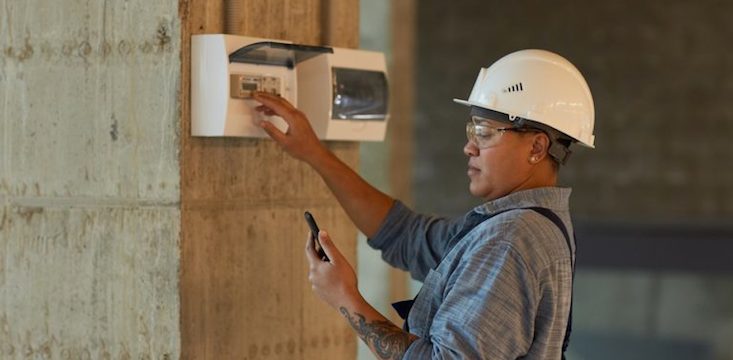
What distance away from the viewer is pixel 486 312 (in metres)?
2.36

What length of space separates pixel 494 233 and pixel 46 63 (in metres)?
1.28

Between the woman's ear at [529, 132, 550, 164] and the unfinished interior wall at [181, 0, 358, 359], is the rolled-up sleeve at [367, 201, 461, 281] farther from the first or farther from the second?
the woman's ear at [529, 132, 550, 164]

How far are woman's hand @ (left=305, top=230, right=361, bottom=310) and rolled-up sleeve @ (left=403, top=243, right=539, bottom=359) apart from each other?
194mm

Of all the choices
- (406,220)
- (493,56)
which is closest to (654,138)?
(493,56)

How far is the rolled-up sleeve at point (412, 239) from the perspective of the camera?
121 inches

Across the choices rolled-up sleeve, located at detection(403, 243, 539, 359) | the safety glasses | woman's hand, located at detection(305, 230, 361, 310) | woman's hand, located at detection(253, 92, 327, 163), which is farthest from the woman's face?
woman's hand, located at detection(253, 92, 327, 163)

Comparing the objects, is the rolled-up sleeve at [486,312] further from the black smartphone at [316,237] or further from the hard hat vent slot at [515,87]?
the hard hat vent slot at [515,87]

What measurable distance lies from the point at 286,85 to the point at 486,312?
0.92 m

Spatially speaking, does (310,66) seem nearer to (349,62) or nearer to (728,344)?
(349,62)

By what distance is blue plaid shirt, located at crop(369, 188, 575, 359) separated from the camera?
92.9 inches

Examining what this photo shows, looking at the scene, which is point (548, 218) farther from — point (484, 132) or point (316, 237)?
point (316, 237)

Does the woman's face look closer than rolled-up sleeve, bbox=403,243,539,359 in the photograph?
No

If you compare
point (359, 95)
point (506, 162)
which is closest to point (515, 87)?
point (506, 162)

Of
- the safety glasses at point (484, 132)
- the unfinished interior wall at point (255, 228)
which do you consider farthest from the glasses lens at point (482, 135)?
the unfinished interior wall at point (255, 228)
